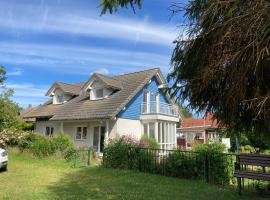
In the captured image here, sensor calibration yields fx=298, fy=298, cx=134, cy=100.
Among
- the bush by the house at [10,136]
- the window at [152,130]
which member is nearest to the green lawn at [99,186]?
the bush by the house at [10,136]

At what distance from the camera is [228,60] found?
5152mm

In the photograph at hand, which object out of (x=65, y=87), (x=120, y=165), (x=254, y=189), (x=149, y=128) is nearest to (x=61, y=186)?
(x=120, y=165)

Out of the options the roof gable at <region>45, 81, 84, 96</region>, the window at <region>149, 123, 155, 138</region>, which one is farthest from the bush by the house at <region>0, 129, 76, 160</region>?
the roof gable at <region>45, 81, 84, 96</region>

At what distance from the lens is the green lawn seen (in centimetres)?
933

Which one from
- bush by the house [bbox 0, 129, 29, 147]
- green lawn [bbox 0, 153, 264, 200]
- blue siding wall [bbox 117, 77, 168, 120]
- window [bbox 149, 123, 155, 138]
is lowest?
green lawn [bbox 0, 153, 264, 200]

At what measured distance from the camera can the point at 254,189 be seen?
413 inches

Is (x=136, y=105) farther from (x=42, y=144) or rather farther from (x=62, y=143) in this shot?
(x=42, y=144)

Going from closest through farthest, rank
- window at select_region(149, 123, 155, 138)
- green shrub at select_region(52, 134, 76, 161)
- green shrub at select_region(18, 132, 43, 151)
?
green shrub at select_region(52, 134, 76, 161), green shrub at select_region(18, 132, 43, 151), window at select_region(149, 123, 155, 138)

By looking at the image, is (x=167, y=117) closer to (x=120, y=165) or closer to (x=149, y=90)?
(x=149, y=90)

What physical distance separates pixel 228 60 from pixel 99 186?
24.8 feet

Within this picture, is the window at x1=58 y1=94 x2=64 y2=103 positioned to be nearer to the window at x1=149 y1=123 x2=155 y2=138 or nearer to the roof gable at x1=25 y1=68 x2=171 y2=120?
the roof gable at x1=25 y1=68 x2=171 y2=120

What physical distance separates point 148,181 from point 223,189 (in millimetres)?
2936

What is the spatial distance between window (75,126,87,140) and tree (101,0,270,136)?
21.3m

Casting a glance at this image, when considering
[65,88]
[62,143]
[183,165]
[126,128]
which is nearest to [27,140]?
[62,143]
